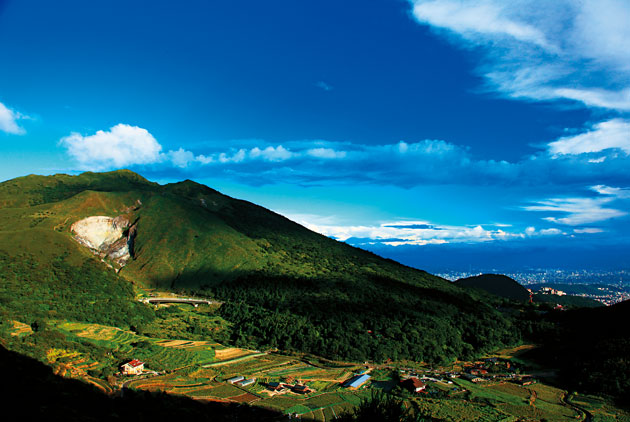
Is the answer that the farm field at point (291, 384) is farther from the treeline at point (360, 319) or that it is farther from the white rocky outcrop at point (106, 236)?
the white rocky outcrop at point (106, 236)

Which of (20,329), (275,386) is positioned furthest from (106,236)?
(275,386)

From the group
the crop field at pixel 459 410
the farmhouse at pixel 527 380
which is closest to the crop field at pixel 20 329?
the crop field at pixel 459 410

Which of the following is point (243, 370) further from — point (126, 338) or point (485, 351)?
point (485, 351)

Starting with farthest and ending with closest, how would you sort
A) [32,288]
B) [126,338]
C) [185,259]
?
1. [185,259]
2. [32,288]
3. [126,338]

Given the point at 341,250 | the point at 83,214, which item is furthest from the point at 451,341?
the point at 83,214

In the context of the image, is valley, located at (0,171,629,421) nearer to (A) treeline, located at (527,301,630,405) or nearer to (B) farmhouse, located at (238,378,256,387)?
(A) treeline, located at (527,301,630,405)
